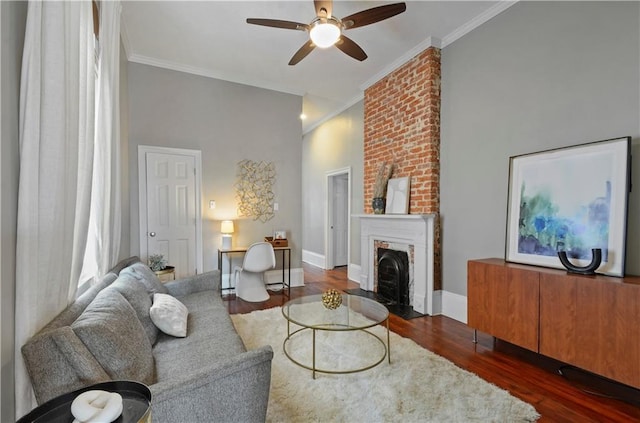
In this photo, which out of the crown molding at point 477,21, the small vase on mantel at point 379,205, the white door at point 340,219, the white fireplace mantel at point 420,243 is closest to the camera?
the crown molding at point 477,21

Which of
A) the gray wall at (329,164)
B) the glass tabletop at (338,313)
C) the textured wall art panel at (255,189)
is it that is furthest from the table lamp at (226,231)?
the gray wall at (329,164)

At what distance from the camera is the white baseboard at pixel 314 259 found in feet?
21.5

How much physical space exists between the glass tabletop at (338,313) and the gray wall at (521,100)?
1.40 meters

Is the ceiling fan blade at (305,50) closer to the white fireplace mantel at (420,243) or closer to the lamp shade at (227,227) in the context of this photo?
the white fireplace mantel at (420,243)

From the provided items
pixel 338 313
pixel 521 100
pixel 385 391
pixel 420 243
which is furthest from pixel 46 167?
pixel 521 100

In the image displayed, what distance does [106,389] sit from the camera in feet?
2.75

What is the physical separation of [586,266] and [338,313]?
194 centimetres

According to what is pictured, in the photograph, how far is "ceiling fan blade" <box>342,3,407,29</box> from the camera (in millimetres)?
2379

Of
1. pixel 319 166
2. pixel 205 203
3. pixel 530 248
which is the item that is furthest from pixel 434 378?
pixel 319 166

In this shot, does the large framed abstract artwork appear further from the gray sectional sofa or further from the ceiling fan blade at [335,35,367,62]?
the gray sectional sofa

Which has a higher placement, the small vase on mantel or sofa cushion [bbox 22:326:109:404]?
the small vase on mantel

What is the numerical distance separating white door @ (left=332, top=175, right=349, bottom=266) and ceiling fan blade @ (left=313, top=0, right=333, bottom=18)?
409cm

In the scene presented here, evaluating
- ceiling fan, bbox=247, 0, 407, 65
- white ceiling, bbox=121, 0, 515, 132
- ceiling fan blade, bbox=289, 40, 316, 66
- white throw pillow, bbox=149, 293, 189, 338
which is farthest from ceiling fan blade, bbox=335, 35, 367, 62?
white throw pillow, bbox=149, 293, 189, 338

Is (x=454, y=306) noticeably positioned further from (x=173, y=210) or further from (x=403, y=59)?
(x=173, y=210)
